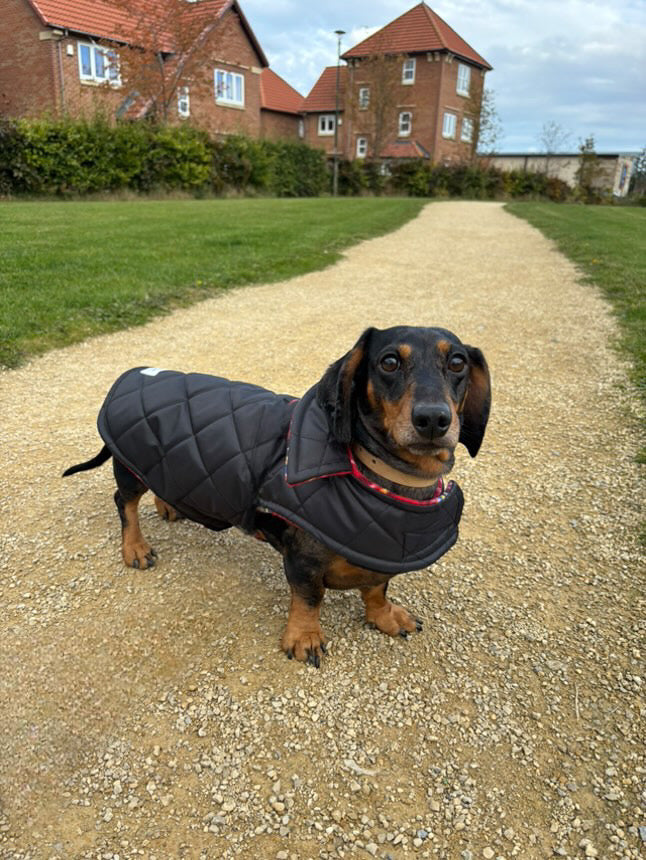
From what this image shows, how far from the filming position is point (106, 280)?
852 centimetres

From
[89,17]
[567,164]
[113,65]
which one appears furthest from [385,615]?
[567,164]

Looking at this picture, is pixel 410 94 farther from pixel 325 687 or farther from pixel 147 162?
Answer: pixel 325 687

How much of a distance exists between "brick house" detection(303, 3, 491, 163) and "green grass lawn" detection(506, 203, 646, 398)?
2503cm

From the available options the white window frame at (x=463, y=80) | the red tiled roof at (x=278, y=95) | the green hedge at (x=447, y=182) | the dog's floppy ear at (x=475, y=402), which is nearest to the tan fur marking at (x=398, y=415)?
the dog's floppy ear at (x=475, y=402)

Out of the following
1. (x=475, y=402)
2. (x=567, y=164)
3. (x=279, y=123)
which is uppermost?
(x=279, y=123)

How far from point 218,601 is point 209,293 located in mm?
6563

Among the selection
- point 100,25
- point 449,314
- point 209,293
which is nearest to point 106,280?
point 209,293

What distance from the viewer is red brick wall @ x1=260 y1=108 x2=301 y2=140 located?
45.2 metres

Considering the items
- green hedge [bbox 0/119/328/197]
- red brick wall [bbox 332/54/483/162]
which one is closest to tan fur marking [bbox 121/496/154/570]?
green hedge [bbox 0/119/328/197]

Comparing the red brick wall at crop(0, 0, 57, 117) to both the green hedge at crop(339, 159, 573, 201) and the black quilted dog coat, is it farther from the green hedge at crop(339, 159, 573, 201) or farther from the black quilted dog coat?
the black quilted dog coat

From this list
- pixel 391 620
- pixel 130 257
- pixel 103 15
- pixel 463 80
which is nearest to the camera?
pixel 391 620

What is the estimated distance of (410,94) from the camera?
147 ft

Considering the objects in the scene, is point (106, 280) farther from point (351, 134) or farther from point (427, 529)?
point (351, 134)

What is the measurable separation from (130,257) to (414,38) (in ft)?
144
